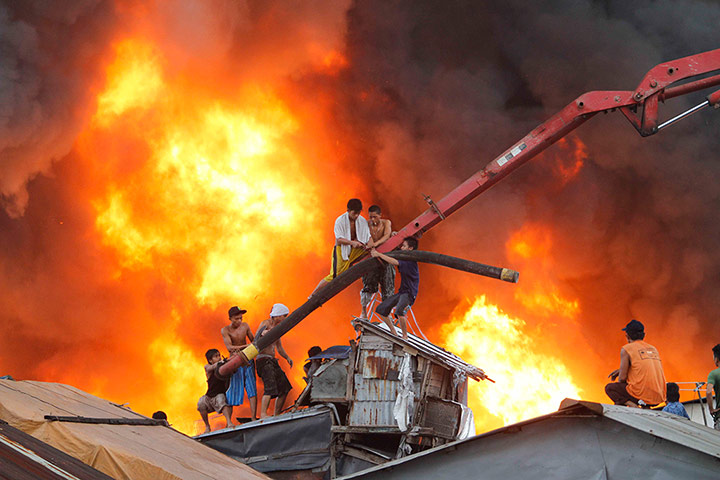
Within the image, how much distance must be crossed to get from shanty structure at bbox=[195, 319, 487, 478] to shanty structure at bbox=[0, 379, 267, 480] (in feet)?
17.9

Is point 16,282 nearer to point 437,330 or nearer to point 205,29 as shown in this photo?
point 205,29

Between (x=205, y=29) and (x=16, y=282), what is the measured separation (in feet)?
32.7

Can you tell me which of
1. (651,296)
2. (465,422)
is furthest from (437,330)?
(465,422)

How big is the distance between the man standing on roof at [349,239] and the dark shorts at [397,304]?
3.50ft

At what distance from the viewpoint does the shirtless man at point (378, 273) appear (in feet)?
37.1

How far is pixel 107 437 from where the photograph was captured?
413 centimetres

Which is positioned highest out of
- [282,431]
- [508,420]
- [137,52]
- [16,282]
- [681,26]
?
[681,26]

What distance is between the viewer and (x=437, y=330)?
22.7 m

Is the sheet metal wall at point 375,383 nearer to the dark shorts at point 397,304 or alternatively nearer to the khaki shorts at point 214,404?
the dark shorts at point 397,304

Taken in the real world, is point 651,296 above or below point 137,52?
below

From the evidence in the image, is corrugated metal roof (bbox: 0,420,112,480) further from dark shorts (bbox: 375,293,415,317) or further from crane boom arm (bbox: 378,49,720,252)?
crane boom arm (bbox: 378,49,720,252)

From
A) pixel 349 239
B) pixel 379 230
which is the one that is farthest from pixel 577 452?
pixel 379 230

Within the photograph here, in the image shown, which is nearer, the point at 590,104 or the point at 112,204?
the point at 590,104

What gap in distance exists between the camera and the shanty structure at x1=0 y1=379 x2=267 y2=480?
3771mm
